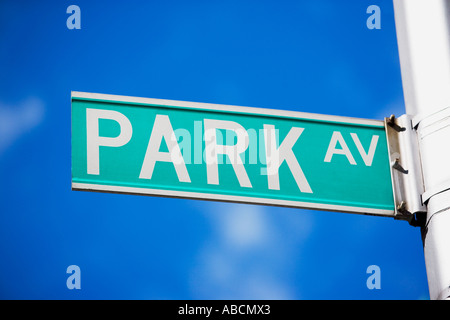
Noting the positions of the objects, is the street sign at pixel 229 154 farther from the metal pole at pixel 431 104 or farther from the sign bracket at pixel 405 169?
the metal pole at pixel 431 104

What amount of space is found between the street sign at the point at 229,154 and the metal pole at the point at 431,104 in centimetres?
20

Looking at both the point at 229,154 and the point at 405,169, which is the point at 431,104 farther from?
the point at 229,154

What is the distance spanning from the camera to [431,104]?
4430 millimetres

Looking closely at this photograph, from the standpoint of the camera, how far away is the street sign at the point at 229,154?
443 centimetres

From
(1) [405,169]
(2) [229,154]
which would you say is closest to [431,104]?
(1) [405,169]

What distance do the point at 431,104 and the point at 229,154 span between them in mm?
862

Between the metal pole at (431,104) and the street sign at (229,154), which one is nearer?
the metal pole at (431,104)

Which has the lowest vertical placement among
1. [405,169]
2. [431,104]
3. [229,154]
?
[405,169]

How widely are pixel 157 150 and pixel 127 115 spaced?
20 centimetres

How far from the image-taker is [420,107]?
449 cm

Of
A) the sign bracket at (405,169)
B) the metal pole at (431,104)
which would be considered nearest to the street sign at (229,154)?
the sign bracket at (405,169)

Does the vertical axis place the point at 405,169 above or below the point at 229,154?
below

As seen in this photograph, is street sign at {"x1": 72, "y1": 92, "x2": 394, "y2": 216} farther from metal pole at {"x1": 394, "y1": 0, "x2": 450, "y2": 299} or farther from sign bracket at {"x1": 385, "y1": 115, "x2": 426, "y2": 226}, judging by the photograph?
metal pole at {"x1": 394, "y1": 0, "x2": 450, "y2": 299}
